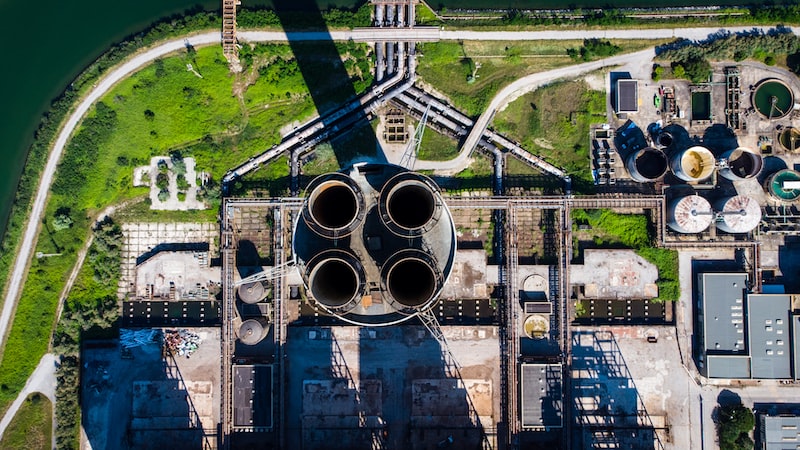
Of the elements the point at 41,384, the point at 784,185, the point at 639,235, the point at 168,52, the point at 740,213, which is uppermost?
the point at 168,52

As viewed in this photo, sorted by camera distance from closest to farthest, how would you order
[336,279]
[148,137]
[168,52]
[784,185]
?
[336,279] < [784,185] < [148,137] < [168,52]

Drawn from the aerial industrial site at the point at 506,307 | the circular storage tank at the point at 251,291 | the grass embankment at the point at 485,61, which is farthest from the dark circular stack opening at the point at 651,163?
the circular storage tank at the point at 251,291

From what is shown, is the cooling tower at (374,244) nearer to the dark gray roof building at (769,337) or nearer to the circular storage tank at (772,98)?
the dark gray roof building at (769,337)

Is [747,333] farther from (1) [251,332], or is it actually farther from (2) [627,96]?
(1) [251,332]

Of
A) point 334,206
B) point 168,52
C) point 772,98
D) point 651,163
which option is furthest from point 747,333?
point 168,52

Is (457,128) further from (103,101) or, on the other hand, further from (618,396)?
(103,101)

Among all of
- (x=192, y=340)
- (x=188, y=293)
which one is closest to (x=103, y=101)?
(x=188, y=293)
